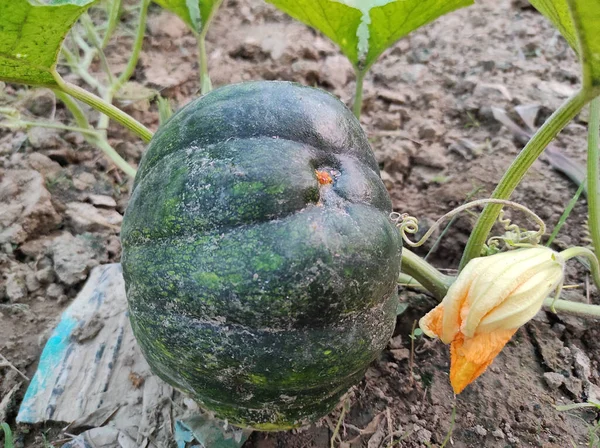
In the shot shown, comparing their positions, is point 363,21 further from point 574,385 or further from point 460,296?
point 574,385

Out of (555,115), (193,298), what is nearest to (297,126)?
(193,298)

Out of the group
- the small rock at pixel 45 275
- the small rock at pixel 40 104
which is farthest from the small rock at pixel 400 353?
the small rock at pixel 40 104

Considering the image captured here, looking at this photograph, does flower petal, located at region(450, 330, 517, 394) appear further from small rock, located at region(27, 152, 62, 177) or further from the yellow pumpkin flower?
small rock, located at region(27, 152, 62, 177)

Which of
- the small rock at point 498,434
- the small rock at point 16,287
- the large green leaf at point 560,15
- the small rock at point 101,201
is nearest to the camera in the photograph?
the large green leaf at point 560,15

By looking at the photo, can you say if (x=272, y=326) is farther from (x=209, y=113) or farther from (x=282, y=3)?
(x=282, y=3)

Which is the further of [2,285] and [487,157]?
[487,157]

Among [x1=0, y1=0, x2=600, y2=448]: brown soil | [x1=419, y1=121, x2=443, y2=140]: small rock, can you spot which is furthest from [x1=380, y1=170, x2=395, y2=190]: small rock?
[x1=419, y1=121, x2=443, y2=140]: small rock

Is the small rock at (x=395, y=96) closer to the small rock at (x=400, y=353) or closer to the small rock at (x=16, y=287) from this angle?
the small rock at (x=400, y=353)
